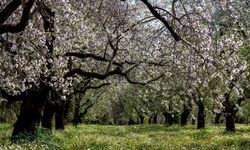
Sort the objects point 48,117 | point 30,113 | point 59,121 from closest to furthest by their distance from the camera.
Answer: point 30,113, point 48,117, point 59,121

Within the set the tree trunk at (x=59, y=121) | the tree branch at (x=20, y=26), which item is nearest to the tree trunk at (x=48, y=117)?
the tree trunk at (x=59, y=121)

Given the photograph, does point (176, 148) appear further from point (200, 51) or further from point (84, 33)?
point (200, 51)

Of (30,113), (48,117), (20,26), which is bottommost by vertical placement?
(30,113)

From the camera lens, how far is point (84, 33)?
21.8 metres

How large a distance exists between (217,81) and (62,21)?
978 centimetres

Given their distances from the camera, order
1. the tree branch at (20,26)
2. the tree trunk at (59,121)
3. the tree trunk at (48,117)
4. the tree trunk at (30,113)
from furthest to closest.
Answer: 1. the tree trunk at (59,121)
2. the tree trunk at (48,117)
3. the tree trunk at (30,113)
4. the tree branch at (20,26)

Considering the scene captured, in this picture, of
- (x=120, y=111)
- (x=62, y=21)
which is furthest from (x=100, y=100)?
(x=62, y=21)

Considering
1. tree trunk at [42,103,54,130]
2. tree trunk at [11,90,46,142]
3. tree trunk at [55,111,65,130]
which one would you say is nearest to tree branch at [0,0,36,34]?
tree trunk at [11,90,46,142]

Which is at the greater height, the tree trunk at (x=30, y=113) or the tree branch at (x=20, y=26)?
the tree branch at (x=20, y=26)

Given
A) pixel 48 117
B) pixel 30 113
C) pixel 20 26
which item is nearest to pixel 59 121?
pixel 48 117

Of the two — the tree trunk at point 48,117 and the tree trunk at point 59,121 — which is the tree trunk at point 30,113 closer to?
the tree trunk at point 48,117

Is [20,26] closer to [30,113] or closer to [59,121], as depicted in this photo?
[30,113]

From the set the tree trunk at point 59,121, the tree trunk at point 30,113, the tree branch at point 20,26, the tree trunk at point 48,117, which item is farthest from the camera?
the tree trunk at point 59,121

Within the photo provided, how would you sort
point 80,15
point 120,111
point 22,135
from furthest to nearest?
point 120,111, point 22,135, point 80,15
